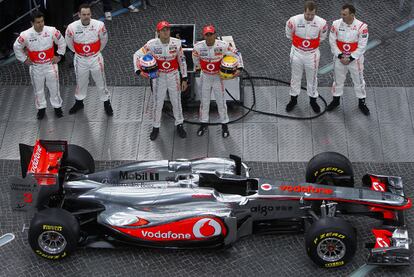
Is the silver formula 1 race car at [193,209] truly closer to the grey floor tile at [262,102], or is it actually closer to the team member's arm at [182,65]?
the team member's arm at [182,65]

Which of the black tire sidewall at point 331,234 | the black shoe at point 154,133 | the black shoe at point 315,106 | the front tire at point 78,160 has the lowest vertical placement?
the black tire sidewall at point 331,234

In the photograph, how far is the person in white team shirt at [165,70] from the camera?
11.9 metres

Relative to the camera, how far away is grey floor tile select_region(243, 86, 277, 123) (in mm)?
12969

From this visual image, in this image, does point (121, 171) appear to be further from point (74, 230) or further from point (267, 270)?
point (267, 270)

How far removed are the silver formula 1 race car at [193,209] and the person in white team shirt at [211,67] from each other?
66.6 inches

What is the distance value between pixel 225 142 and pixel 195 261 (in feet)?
8.22

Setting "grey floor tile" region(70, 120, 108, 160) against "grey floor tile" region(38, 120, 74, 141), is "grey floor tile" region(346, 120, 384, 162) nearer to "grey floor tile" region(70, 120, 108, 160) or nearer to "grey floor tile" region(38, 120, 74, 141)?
"grey floor tile" region(70, 120, 108, 160)

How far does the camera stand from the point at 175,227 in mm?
10328

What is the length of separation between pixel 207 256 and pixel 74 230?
170 cm

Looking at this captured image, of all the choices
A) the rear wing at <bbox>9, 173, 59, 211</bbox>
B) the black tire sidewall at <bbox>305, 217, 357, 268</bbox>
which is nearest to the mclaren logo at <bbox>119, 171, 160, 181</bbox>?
the rear wing at <bbox>9, 173, 59, 211</bbox>

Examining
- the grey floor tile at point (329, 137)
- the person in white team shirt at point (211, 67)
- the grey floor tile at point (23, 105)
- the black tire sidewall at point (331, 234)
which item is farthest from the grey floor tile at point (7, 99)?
the black tire sidewall at point (331, 234)

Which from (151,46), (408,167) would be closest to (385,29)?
(408,167)

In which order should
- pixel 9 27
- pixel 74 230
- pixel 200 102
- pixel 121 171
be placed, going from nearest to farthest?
pixel 74 230 < pixel 121 171 < pixel 200 102 < pixel 9 27

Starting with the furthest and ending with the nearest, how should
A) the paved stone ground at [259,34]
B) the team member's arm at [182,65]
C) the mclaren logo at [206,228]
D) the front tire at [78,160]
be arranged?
the paved stone ground at [259,34] < the team member's arm at [182,65] < the front tire at [78,160] < the mclaren logo at [206,228]
